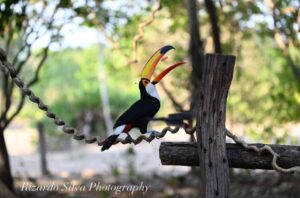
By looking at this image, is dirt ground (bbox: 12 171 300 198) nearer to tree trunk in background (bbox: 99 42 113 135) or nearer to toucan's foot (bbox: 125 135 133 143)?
toucan's foot (bbox: 125 135 133 143)

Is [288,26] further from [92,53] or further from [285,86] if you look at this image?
[92,53]

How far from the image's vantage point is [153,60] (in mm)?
2627

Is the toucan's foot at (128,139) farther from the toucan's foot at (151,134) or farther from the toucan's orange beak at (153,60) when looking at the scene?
the toucan's orange beak at (153,60)

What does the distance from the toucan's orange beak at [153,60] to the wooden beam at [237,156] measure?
372mm

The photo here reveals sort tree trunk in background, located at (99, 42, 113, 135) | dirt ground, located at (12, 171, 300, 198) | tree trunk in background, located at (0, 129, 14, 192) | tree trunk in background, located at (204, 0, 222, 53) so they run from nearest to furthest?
tree trunk in background, located at (0, 129, 14, 192)
tree trunk in background, located at (204, 0, 222, 53)
dirt ground, located at (12, 171, 300, 198)
tree trunk in background, located at (99, 42, 113, 135)

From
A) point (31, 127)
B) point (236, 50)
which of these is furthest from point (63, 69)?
point (236, 50)

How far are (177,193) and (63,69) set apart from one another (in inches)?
493

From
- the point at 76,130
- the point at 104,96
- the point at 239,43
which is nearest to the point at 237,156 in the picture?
the point at 76,130

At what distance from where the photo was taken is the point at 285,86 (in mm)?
6629

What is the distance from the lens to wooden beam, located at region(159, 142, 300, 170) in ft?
7.83

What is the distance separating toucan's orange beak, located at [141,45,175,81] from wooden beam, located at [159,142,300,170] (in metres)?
0.37

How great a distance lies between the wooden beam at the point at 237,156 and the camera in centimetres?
239

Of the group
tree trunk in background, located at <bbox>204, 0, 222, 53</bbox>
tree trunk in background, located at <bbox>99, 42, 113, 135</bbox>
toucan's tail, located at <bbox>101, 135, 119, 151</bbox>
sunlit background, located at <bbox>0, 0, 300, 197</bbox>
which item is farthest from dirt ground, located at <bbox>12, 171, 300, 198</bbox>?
tree trunk in background, located at <bbox>99, 42, 113, 135</bbox>

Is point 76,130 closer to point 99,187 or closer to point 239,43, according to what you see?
point 99,187
